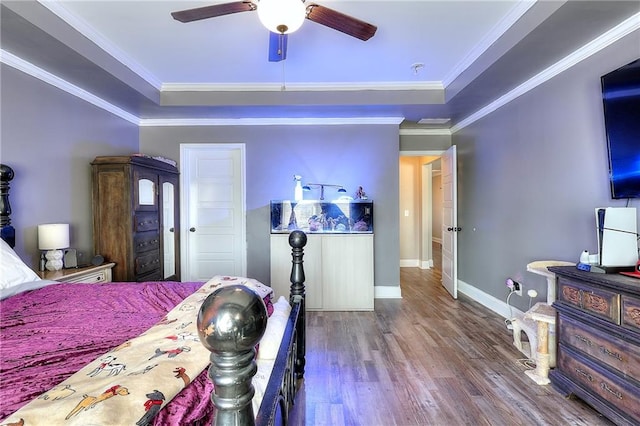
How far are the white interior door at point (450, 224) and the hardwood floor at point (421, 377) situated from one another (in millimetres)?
741

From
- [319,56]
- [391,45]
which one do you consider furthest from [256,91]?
[391,45]

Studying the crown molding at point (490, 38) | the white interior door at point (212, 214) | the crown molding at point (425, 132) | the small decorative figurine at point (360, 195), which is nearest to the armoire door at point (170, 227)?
the white interior door at point (212, 214)

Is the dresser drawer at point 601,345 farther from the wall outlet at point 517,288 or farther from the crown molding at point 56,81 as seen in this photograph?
the crown molding at point 56,81

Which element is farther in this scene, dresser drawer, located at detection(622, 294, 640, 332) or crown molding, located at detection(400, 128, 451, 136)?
crown molding, located at detection(400, 128, 451, 136)

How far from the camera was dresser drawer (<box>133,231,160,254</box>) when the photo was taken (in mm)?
3115

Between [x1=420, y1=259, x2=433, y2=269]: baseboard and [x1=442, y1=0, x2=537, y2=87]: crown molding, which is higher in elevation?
[x1=442, y1=0, x2=537, y2=87]: crown molding

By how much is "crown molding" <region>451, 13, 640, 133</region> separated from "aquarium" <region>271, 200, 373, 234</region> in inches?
71.5

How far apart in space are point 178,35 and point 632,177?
3.45 meters

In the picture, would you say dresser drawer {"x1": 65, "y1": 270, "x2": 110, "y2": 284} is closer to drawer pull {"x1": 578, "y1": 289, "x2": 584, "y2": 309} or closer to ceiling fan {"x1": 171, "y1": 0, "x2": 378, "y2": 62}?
ceiling fan {"x1": 171, "y1": 0, "x2": 378, "y2": 62}

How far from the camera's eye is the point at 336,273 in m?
3.66

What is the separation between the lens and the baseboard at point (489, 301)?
3.21 m

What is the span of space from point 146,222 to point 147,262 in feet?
1.45

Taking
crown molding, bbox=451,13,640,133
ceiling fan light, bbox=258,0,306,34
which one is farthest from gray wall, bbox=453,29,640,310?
ceiling fan light, bbox=258,0,306,34

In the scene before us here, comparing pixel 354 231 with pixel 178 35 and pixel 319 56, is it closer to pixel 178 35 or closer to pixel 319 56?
pixel 319 56
